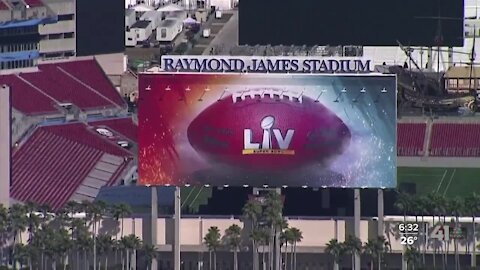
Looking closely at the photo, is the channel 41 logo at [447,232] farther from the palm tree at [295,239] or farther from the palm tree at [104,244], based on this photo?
the palm tree at [104,244]

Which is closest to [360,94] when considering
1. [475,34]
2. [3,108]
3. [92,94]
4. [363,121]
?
[363,121]

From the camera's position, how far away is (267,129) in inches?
3661

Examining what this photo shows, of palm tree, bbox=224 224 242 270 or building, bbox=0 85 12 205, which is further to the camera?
building, bbox=0 85 12 205

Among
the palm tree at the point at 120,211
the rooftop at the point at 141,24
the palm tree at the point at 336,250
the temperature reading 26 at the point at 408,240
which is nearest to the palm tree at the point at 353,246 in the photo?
the palm tree at the point at 336,250

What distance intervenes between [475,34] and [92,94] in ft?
59.0

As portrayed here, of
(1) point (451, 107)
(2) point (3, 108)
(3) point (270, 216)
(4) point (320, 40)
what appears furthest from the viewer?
(4) point (320, 40)

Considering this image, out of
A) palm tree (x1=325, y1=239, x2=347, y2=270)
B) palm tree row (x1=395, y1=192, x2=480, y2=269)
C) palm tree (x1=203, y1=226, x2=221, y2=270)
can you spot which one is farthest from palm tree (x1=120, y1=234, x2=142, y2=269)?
palm tree row (x1=395, y1=192, x2=480, y2=269)

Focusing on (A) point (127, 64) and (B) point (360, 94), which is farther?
(A) point (127, 64)

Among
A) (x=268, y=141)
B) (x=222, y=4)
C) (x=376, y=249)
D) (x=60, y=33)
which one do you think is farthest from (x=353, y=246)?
(x=222, y=4)

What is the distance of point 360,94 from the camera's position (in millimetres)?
92562

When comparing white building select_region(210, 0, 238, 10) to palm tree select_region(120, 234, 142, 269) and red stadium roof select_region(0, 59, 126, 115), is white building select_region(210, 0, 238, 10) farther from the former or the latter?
palm tree select_region(120, 234, 142, 269)

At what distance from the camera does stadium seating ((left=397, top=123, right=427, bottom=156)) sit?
10581 cm

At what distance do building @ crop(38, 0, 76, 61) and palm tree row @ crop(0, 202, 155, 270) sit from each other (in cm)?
2360

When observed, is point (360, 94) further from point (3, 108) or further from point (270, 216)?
point (3, 108)
